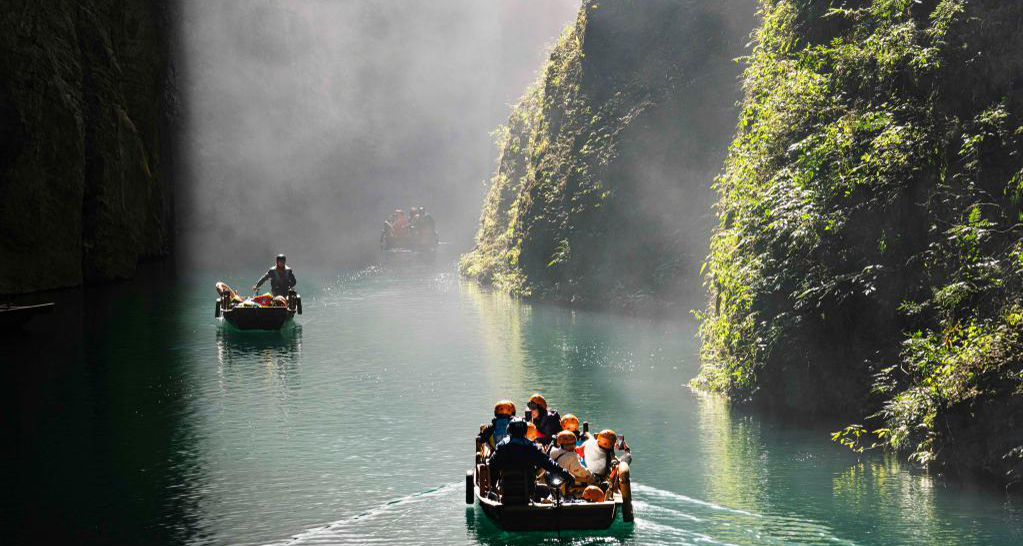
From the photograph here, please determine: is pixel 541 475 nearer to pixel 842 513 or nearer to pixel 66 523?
pixel 842 513

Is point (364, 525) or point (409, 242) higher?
point (409, 242)

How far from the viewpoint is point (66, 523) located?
51.8ft

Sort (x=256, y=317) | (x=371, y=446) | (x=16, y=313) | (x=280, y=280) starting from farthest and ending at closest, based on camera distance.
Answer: (x=280, y=280) < (x=256, y=317) < (x=16, y=313) < (x=371, y=446)

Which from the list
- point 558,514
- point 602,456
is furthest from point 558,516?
point 602,456

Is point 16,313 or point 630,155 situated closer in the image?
point 16,313

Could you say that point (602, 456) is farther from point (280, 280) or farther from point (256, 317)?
point (280, 280)

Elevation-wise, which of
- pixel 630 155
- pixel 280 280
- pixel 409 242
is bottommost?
pixel 280 280

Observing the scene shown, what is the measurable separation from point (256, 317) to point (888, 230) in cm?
2453

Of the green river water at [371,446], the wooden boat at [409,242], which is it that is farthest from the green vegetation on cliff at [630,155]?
the wooden boat at [409,242]

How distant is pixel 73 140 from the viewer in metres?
51.4

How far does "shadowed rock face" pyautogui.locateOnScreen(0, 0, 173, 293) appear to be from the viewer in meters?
46.3

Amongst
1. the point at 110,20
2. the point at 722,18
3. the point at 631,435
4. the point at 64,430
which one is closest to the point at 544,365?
the point at 631,435

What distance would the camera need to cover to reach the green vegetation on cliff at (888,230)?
698 inches

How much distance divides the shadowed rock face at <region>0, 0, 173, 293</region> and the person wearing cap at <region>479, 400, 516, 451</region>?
35.1 m
